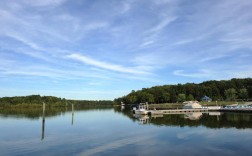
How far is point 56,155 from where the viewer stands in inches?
1096

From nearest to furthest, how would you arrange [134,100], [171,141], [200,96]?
[171,141]
[200,96]
[134,100]

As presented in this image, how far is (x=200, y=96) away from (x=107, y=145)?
144957 mm

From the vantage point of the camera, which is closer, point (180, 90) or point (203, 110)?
point (203, 110)

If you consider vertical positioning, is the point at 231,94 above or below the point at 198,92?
below

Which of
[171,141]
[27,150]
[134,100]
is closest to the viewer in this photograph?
[27,150]

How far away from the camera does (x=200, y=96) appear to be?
556 ft

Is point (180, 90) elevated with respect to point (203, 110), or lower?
elevated

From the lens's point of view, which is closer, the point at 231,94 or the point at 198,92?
the point at 231,94

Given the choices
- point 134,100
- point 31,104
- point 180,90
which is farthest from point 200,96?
point 31,104

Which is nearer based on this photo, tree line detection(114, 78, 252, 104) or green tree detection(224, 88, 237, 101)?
green tree detection(224, 88, 237, 101)

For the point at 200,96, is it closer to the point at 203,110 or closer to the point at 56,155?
the point at 203,110

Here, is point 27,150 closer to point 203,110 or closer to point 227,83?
point 203,110

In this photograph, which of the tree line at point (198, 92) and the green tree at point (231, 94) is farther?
the tree line at point (198, 92)

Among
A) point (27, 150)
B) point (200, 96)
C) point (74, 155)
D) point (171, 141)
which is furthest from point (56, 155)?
point (200, 96)
